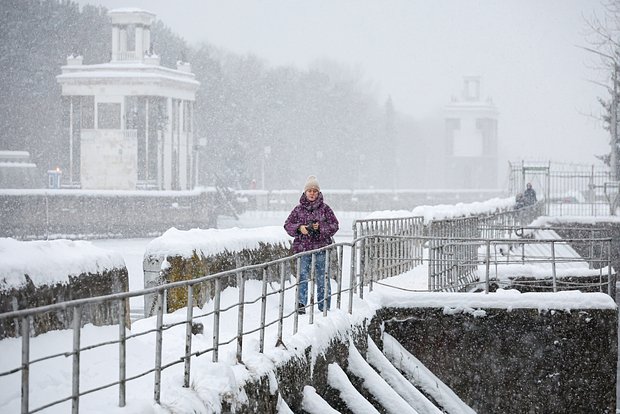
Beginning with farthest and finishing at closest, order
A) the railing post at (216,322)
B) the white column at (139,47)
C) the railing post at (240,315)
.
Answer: the white column at (139,47) < the railing post at (240,315) < the railing post at (216,322)

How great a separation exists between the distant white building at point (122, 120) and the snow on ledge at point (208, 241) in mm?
49098

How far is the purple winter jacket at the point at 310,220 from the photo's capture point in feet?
43.0

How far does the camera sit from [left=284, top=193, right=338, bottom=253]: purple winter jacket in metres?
13.1

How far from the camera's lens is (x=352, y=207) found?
71625 millimetres

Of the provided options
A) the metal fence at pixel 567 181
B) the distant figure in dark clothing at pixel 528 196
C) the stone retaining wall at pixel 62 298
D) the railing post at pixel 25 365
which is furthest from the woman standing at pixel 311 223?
the metal fence at pixel 567 181

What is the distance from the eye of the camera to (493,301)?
47.9 ft

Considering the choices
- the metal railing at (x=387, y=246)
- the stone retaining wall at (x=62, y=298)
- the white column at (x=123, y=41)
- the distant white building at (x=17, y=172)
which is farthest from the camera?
the white column at (x=123, y=41)

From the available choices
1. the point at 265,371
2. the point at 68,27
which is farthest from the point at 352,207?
the point at 265,371

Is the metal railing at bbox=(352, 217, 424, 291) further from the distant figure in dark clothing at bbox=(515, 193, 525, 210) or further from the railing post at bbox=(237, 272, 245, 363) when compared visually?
the distant figure in dark clothing at bbox=(515, 193, 525, 210)

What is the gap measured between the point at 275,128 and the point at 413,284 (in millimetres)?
84775

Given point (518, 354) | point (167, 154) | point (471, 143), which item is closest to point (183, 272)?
point (518, 354)

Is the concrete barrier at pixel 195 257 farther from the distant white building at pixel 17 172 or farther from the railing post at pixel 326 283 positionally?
the distant white building at pixel 17 172

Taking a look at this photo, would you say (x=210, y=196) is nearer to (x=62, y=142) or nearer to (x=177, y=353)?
(x=62, y=142)

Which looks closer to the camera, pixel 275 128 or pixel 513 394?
pixel 513 394
